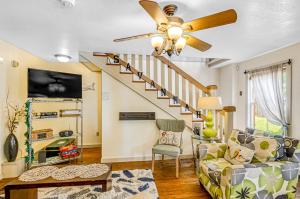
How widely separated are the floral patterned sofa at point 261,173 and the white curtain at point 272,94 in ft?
4.34

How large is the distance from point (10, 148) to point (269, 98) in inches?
195

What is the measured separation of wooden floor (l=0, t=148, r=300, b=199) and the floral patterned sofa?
0.31m

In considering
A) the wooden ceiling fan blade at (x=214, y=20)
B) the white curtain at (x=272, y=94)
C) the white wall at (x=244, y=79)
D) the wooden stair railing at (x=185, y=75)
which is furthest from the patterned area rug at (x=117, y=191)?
the white wall at (x=244, y=79)

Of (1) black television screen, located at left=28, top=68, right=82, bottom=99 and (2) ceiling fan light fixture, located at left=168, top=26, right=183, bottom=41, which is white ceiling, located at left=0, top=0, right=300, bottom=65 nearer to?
(2) ceiling fan light fixture, located at left=168, top=26, right=183, bottom=41

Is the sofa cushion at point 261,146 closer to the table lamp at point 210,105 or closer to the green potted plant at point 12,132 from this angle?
the table lamp at point 210,105

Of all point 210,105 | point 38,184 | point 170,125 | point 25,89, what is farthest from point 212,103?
point 25,89

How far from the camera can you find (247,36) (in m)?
2.70

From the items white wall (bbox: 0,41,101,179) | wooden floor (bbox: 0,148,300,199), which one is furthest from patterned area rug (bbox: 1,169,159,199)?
white wall (bbox: 0,41,101,179)

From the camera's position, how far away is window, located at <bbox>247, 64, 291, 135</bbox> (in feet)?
10.7

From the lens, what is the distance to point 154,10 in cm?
148

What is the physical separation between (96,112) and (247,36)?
13.7 feet

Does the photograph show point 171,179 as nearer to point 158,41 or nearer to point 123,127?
point 123,127

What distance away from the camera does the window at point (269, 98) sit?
10.7ft

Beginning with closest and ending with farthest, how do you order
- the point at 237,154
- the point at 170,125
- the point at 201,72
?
the point at 237,154 < the point at 170,125 < the point at 201,72
